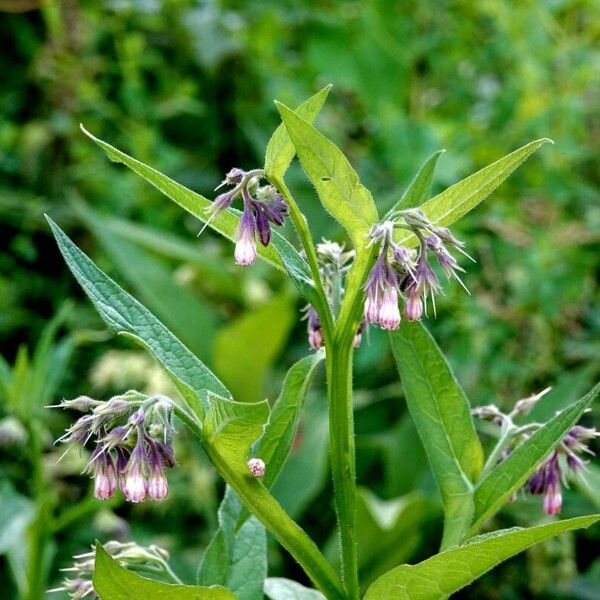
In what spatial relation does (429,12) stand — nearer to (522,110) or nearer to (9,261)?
(522,110)

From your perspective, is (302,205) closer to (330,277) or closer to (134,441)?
(330,277)

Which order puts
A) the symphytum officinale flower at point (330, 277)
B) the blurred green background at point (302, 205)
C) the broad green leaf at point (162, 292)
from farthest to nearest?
1. the broad green leaf at point (162, 292)
2. the blurred green background at point (302, 205)
3. the symphytum officinale flower at point (330, 277)

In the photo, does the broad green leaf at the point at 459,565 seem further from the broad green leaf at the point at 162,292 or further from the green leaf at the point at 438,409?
the broad green leaf at the point at 162,292

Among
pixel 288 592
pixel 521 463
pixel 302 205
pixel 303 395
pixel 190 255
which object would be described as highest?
pixel 302 205

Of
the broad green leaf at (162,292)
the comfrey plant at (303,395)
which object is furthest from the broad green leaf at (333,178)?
the broad green leaf at (162,292)

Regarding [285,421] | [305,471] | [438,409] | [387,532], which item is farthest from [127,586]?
[305,471]

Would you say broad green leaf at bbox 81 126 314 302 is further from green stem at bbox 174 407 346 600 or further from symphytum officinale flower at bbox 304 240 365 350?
green stem at bbox 174 407 346 600
